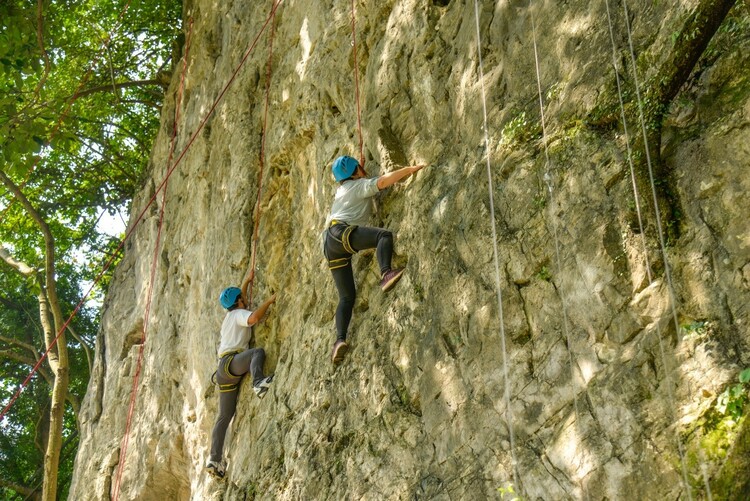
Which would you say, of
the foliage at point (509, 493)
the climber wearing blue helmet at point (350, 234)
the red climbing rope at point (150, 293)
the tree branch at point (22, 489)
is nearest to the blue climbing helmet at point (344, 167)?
the climber wearing blue helmet at point (350, 234)

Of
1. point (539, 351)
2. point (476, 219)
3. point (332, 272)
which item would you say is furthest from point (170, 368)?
point (539, 351)

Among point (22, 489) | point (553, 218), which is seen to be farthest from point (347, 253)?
point (22, 489)

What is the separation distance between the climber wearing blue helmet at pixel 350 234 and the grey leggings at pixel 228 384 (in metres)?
1.67

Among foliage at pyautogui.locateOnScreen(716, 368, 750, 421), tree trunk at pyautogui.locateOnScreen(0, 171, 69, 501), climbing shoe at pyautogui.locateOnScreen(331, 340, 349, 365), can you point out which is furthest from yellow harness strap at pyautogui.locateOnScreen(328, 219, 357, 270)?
tree trunk at pyautogui.locateOnScreen(0, 171, 69, 501)

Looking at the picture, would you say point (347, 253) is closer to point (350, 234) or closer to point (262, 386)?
point (350, 234)

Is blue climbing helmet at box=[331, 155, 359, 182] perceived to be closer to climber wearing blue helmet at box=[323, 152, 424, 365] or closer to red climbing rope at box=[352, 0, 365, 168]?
climber wearing blue helmet at box=[323, 152, 424, 365]

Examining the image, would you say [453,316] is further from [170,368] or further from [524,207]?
[170,368]

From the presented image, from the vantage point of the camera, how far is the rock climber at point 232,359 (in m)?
8.39

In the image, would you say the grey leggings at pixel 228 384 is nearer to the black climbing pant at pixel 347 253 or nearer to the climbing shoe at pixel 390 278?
the black climbing pant at pixel 347 253

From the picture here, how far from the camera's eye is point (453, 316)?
19.3 ft

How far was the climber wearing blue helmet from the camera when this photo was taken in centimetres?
681

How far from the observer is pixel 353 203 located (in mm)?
7223

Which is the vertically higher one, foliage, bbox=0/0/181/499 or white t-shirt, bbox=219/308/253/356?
foliage, bbox=0/0/181/499

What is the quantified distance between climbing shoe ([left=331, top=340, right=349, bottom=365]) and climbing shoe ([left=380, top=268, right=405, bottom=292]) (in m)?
0.57
